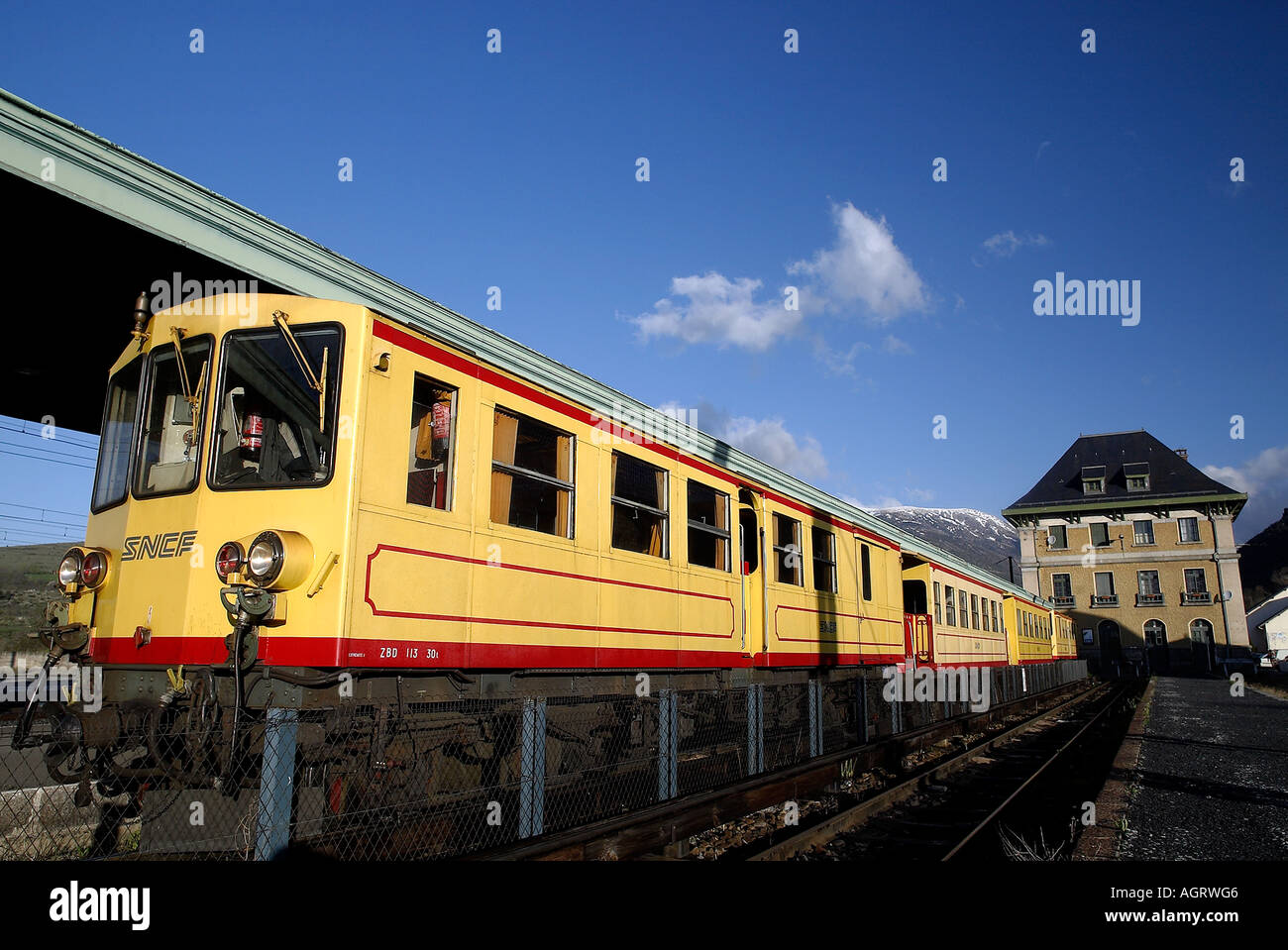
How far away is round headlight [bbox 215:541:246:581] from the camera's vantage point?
458cm

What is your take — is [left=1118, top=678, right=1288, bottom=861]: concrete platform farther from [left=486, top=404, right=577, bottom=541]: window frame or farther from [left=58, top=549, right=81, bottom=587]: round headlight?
[left=58, top=549, right=81, bottom=587]: round headlight

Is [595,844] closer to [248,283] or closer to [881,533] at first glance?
[248,283]

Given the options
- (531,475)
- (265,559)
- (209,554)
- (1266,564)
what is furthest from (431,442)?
(1266,564)

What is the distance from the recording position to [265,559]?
4.50m

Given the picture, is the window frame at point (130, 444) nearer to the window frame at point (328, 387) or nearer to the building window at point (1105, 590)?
the window frame at point (328, 387)

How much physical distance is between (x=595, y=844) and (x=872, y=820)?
10.8 ft

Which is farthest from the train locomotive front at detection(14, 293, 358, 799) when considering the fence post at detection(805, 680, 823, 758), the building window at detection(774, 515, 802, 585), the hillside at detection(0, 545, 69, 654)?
the hillside at detection(0, 545, 69, 654)

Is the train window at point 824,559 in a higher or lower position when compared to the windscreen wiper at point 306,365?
lower

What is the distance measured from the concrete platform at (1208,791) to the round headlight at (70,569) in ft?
24.2

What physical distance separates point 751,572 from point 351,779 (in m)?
5.58

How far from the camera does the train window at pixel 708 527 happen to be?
834 cm

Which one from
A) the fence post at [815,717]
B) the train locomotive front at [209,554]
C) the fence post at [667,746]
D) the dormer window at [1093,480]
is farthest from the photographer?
the dormer window at [1093,480]

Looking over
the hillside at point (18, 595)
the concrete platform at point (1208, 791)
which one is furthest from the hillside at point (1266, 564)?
the hillside at point (18, 595)

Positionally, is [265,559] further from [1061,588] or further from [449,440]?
[1061,588]
